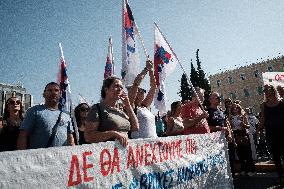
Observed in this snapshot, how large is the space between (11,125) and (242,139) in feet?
17.9

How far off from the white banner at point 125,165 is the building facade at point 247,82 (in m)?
58.7

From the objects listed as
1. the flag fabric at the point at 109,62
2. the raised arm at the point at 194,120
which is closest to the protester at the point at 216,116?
the raised arm at the point at 194,120

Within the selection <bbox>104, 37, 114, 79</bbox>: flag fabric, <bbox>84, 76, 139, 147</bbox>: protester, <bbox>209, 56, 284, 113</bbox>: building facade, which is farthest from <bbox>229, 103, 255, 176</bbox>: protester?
<bbox>209, 56, 284, 113</bbox>: building facade

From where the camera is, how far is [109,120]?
11.0ft

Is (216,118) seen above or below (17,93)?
below

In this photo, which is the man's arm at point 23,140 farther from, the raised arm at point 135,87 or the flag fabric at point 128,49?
the flag fabric at point 128,49

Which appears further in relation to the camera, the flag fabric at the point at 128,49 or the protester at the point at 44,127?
the flag fabric at the point at 128,49

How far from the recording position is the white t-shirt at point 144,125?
174 inches

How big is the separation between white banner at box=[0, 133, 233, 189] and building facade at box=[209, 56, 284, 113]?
58.7 meters

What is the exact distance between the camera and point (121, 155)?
10.5 feet

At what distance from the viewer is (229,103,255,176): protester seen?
7.46 meters

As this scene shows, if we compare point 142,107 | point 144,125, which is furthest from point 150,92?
point 144,125

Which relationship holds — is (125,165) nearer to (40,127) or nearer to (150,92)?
(40,127)

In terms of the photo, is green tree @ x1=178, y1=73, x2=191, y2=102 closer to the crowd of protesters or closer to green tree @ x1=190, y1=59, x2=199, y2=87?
green tree @ x1=190, y1=59, x2=199, y2=87
